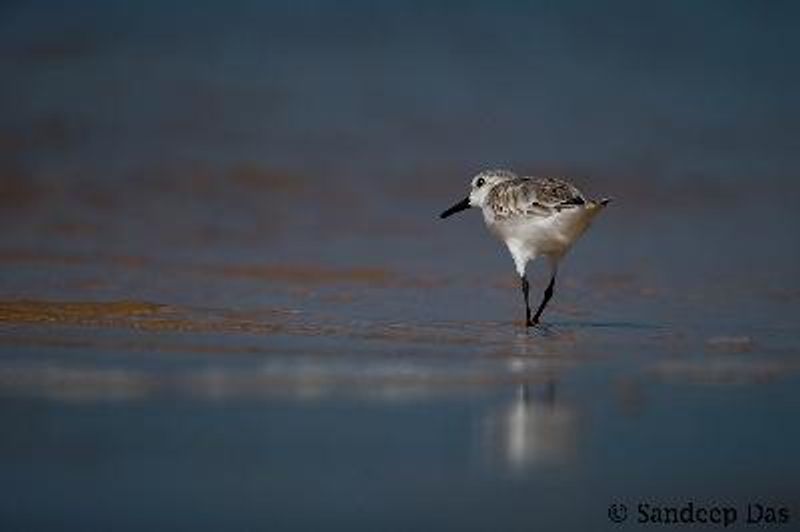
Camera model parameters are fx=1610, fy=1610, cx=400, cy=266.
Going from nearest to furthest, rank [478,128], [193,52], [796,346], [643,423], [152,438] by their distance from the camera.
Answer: [152,438] → [643,423] → [796,346] → [478,128] → [193,52]

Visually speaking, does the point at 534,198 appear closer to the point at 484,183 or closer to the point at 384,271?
the point at 484,183

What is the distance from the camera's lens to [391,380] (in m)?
6.16

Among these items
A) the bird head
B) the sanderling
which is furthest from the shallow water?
the bird head

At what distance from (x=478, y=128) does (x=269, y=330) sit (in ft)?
24.7

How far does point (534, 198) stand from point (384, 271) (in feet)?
5.88

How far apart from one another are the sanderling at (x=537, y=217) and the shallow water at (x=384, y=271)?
0.34 meters

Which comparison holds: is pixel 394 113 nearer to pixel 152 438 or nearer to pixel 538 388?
pixel 538 388

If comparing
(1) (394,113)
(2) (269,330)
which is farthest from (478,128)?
(2) (269,330)

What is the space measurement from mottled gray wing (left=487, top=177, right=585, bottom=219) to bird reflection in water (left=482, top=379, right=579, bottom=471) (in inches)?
114

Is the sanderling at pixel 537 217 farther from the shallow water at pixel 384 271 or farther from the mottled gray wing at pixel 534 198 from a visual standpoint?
the shallow water at pixel 384 271

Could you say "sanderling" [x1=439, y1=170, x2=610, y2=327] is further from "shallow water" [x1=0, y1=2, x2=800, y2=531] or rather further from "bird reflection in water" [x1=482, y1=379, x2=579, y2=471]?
"bird reflection in water" [x1=482, y1=379, x2=579, y2=471]

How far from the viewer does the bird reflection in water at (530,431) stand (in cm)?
489

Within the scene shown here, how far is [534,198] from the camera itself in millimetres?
8953

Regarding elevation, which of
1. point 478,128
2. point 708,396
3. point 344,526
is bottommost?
point 344,526
